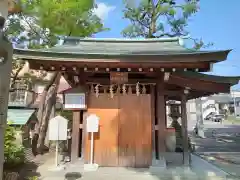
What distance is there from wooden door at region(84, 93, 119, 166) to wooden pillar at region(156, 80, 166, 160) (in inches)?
54.0

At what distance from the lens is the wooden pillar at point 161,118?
7291 millimetres

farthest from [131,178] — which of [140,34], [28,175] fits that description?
[140,34]

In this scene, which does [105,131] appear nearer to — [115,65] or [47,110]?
[115,65]

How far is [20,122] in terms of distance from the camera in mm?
13250

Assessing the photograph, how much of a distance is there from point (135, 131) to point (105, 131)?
3.20 feet

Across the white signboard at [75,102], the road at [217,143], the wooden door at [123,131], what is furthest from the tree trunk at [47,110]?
the road at [217,143]

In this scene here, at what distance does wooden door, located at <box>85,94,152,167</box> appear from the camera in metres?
7.32

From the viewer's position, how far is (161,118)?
743 centimetres

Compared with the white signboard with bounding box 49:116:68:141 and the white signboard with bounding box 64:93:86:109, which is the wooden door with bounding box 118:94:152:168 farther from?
the white signboard with bounding box 49:116:68:141

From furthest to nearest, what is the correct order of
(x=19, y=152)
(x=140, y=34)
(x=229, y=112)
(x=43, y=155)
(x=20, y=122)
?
1. (x=229, y=112)
2. (x=140, y=34)
3. (x=20, y=122)
4. (x=43, y=155)
5. (x=19, y=152)

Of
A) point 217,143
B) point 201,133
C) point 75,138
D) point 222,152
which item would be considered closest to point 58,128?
point 75,138

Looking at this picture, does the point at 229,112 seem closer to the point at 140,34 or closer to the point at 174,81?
the point at 140,34

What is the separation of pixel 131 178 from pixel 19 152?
3.59 metres

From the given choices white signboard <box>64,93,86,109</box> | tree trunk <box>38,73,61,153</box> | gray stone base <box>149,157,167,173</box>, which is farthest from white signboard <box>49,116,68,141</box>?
tree trunk <box>38,73,61,153</box>
